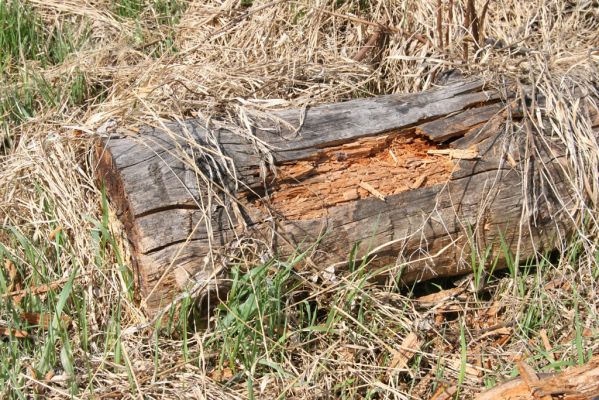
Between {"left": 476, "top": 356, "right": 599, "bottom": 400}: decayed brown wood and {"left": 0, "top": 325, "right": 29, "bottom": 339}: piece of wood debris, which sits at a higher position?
{"left": 0, "top": 325, "right": 29, "bottom": 339}: piece of wood debris

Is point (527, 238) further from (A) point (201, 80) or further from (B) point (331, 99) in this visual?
(A) point (201, 80)

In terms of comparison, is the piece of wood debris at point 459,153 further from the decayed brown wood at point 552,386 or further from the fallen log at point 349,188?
the decayed brown wood at point 552,386

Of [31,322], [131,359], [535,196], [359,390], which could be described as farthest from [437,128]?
[31,322]

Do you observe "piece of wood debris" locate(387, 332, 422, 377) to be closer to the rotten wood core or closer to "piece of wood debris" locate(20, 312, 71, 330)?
the rotten wood core

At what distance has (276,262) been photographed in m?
2.67

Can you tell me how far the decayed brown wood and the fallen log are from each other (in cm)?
66

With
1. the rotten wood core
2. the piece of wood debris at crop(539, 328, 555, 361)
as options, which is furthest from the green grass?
the piece of wood debris at crop(539, 328, 555, 361)

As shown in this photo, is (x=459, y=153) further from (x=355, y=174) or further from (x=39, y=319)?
(x=39, y=319)

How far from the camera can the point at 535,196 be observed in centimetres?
302

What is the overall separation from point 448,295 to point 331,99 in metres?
1.09

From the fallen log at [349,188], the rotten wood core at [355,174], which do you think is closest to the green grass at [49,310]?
the fallen log at [349,188]

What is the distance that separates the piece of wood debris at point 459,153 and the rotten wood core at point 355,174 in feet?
0.05

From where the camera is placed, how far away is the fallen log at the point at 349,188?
2.64 metres

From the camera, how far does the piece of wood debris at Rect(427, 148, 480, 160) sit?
2953 mm
